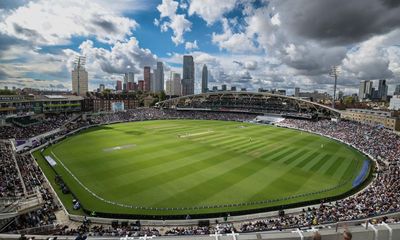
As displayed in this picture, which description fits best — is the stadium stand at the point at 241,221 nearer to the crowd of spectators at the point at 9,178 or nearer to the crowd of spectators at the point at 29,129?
the crowd of spectators at the point at 9,178

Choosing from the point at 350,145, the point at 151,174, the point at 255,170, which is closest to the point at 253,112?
the point at 350,145

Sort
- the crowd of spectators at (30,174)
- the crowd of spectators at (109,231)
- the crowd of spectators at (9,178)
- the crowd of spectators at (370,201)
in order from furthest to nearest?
1. the crowd of spectators at (30,174)
2. the crowd of spectators at (9,178)
3. the crowd of spectators at (370,201)
4. the crowd of spectators at (109,231)

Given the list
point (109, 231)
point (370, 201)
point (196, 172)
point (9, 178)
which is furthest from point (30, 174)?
point (370, 201)

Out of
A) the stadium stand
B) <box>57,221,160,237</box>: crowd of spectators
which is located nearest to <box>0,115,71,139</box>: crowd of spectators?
the stadium stand

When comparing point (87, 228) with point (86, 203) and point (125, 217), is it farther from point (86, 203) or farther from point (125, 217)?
point (86, 203)

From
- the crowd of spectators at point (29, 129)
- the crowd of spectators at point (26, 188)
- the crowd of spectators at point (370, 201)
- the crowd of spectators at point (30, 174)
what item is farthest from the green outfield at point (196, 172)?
the crowd of spectators at point (29, 129)

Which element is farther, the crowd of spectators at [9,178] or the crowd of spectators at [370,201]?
the crowd of spectators at [9,178]

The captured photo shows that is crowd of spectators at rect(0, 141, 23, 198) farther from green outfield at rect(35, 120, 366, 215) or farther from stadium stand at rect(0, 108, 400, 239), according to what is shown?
green outfield at rect(35, 120, 366, 215)

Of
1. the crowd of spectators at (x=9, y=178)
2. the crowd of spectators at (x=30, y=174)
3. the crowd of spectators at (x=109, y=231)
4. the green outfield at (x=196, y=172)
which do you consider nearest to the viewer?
the crowd of spectators at (x=109, y=231)
